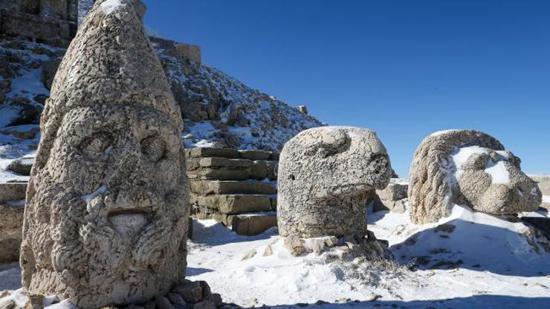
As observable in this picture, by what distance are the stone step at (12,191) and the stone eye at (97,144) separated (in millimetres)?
2876

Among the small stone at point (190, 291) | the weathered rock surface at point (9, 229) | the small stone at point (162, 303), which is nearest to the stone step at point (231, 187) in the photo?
the weathered rock surface at point (9, 229)

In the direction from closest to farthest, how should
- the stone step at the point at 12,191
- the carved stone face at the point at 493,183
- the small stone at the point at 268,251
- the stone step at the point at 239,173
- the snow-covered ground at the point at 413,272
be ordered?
1. the snow-covered ground at the point at 413,272
2. the stone step at the point at 12,191
3. the small stone at the point at 268,251
4. the carved stone face at the point at 493,183
5. the stone step at the point at 239,173

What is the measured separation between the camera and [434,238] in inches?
217

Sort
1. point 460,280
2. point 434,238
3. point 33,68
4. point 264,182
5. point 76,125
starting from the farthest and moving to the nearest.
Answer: point 33,68 → point 264,182 → point 434,238 → point 460,280 → point 76,125

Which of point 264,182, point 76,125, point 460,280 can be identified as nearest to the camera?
point 76,125

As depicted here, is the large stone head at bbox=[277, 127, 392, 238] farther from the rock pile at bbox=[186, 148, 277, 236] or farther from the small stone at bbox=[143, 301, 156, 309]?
the rock pile at bbox=[186, 148, 277, 236]

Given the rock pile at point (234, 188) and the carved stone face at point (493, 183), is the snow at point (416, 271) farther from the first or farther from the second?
the rock pile at point (234, 188)

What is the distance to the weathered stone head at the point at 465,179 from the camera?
545cm

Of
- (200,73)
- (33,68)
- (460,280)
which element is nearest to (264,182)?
(460,280)

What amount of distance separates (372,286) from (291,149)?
5.83ft

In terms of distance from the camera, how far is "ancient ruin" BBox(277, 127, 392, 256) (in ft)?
14.4

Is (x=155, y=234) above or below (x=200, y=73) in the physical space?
below

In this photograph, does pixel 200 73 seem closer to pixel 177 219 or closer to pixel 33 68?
pixel 33 68

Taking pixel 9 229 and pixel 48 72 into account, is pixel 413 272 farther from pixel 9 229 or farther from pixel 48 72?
pixel 48 72
